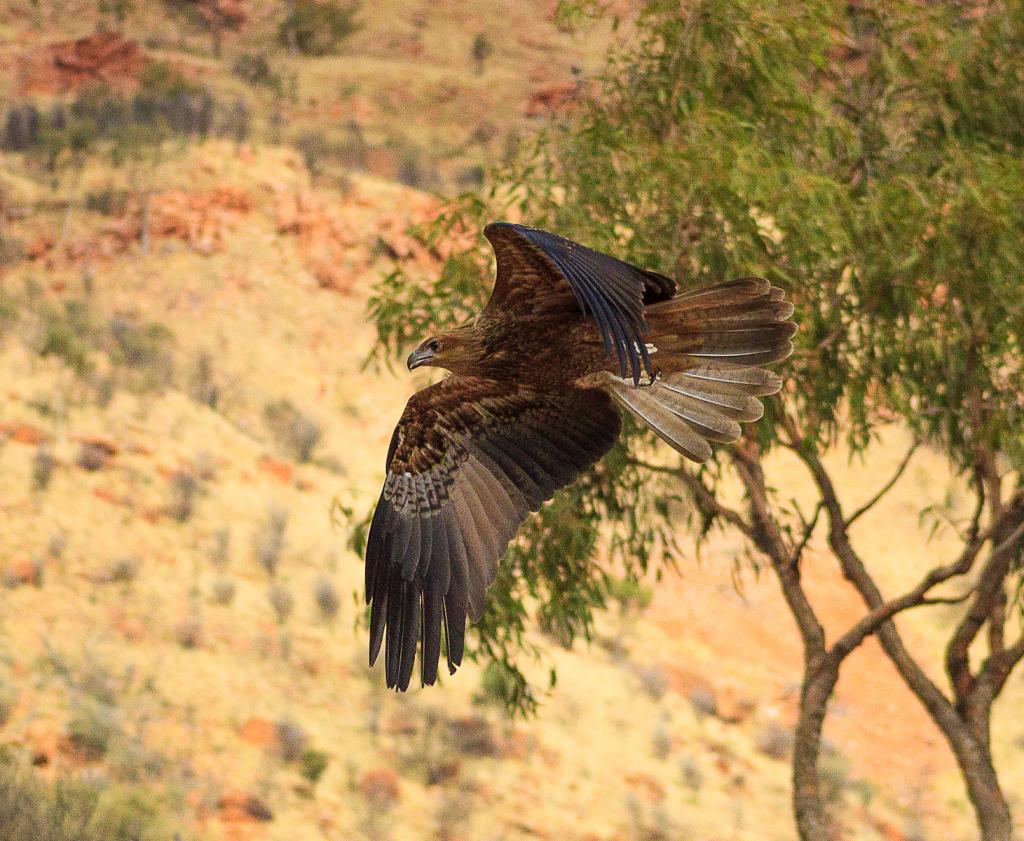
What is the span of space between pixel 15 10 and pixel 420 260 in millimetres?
19911

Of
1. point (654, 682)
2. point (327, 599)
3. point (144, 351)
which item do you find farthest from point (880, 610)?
point (144, 351)

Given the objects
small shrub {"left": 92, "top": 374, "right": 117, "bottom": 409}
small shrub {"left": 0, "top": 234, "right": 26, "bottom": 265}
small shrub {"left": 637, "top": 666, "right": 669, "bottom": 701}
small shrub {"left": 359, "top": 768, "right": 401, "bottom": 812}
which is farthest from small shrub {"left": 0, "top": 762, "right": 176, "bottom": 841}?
small shrub {"left": 0, "top": 234, "right": 26, "bottom": 265}

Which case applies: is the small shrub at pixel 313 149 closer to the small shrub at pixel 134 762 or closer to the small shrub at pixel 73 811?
the small shrub at pixel 134 762

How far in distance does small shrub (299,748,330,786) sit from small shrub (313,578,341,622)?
2960 mm

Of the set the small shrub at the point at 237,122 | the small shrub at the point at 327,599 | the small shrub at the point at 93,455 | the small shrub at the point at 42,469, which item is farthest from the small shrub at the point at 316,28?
the small shrub at the point at 327,599

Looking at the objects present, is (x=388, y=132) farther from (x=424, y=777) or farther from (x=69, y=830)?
(x=69, y=830)

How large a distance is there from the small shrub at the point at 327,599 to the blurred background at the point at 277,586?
37 mm

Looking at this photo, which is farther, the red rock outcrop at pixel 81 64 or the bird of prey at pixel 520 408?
the red rock outcrop at pixel 81 64

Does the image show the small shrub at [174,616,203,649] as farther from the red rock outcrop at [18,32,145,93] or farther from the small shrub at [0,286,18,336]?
the red rock outcrop at [18,32,145,93]

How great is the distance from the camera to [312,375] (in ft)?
74.8

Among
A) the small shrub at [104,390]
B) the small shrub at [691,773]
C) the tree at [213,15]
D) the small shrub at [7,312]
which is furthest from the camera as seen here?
the tree at [213,15]

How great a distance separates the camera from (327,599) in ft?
48.3

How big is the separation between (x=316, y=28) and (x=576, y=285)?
37694 mm

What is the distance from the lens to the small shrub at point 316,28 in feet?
133
